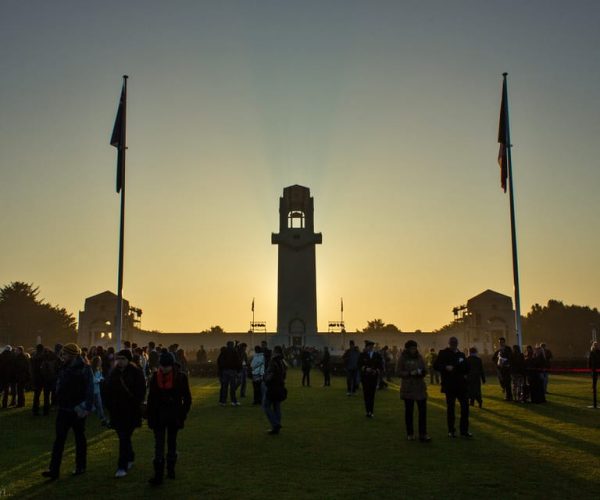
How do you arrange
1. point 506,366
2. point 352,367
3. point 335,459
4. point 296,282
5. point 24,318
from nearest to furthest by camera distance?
point 335,459
point 506,366
point 352,367
point 296,282
point 24,318

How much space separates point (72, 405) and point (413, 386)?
6.15 m

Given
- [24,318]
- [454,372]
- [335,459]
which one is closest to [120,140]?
[454,372]

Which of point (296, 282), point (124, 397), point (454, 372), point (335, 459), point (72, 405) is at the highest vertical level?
point (296, 282)

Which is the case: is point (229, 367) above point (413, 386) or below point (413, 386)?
above

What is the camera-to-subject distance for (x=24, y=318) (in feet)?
293

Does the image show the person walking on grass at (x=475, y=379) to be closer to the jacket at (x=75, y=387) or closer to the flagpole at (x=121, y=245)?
the flagpole at (x=121, y=245)

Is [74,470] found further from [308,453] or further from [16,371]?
[16,371]

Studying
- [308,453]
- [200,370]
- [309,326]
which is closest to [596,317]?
[309,326]

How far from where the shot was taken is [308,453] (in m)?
11.4

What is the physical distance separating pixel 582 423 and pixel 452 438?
4163 millimetres

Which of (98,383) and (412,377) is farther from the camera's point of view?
(98,383)

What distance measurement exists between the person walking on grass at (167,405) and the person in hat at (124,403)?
37cm

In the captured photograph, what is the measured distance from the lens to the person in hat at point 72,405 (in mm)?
A: 9539

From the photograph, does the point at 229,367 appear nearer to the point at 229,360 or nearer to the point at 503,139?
the point at 229,360
